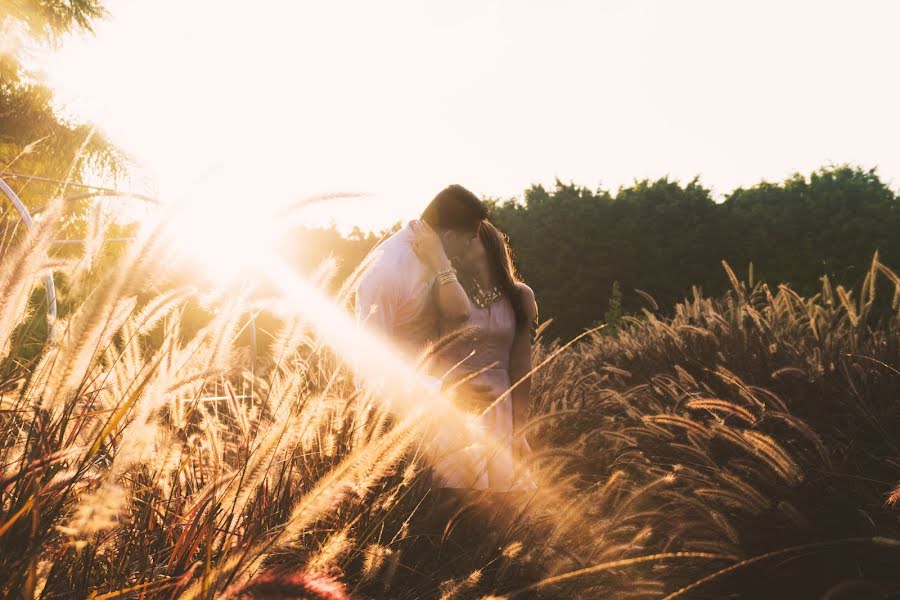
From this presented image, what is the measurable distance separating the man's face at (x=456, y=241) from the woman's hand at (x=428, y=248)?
0.53 ft

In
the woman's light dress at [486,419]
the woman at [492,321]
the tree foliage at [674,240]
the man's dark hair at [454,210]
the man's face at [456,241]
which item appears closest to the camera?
the woman's light dress at [486,419]

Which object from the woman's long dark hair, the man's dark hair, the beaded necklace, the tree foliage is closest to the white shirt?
the man's dark hair

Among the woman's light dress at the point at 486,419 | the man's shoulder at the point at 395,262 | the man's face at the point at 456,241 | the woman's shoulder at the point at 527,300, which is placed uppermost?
the man's face at the point at 456,241

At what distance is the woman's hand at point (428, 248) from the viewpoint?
290 cm

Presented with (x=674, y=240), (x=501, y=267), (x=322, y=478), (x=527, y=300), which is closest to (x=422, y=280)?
(x=501, y=267)

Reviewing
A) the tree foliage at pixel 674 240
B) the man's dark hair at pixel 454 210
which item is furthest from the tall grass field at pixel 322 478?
the tree foliage at pixel 674 240

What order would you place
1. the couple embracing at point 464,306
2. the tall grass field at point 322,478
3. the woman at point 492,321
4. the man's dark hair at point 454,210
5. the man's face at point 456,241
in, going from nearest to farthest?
the tall grass field at point 322,478 → the couple embracing at point 464,306 → the woman at point 492,321 → the man's dark hair at point 454,210 → the man's face at point 456,241

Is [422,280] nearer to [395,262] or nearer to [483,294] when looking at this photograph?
[395,262]

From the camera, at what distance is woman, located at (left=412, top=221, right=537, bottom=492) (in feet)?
9.46

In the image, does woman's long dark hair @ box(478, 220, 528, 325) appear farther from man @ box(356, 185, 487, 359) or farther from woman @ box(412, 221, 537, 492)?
man @ box(356, 185, 487, 359)

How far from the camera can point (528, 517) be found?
1880 millimetres

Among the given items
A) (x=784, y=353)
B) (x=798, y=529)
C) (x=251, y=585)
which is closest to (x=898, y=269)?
(x=784, y=353)

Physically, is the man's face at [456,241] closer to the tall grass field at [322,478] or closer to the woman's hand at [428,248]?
the woman's hand at [428,248]

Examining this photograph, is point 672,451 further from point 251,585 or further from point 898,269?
Answer: point 898,269
